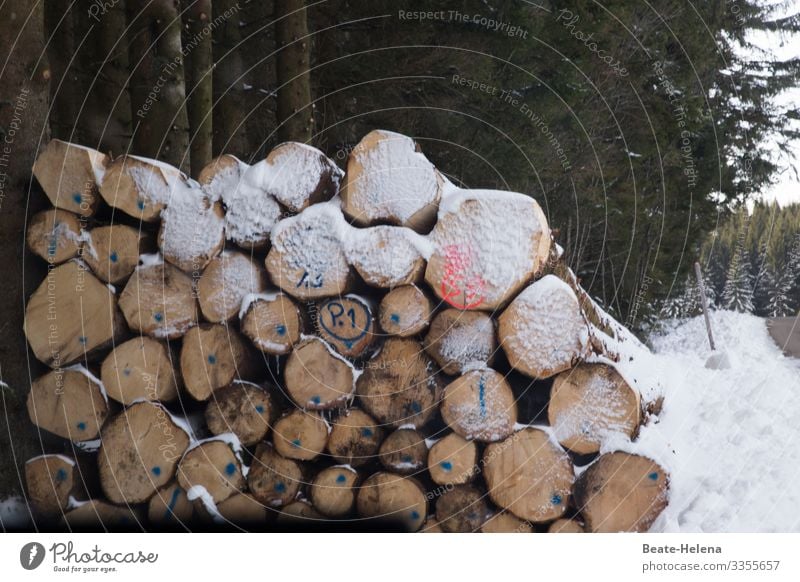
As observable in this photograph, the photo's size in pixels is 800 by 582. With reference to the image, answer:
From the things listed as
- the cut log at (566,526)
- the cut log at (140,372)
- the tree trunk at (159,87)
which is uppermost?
the tree trunk at (159,87)

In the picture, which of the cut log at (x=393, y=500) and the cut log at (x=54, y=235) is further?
the cut log at (x=54, y=235)

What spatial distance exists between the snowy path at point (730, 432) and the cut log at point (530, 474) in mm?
194

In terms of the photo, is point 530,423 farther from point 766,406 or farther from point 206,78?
point 206,78

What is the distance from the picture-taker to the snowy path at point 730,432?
1.72 metres

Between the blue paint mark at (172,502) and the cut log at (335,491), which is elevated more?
the cut log at (335,491)

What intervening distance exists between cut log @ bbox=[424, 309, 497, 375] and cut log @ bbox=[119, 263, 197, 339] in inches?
24.6

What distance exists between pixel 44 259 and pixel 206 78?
91cm

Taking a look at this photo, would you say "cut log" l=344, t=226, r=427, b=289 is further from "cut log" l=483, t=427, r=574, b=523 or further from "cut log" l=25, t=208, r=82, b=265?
"cut log" l=25, t=208, r=82, b=265

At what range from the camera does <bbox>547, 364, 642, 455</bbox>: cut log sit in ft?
5.26

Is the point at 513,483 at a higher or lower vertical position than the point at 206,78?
lower

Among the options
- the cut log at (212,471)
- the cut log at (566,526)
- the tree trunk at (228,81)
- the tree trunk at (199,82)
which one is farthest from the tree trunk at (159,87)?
the cut log at (566,526)

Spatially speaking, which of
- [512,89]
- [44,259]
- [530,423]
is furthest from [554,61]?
[44,259]

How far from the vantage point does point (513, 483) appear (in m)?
1.67

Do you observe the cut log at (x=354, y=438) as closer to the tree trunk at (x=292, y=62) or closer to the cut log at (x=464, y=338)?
the cut log at (x=464, y=338)
